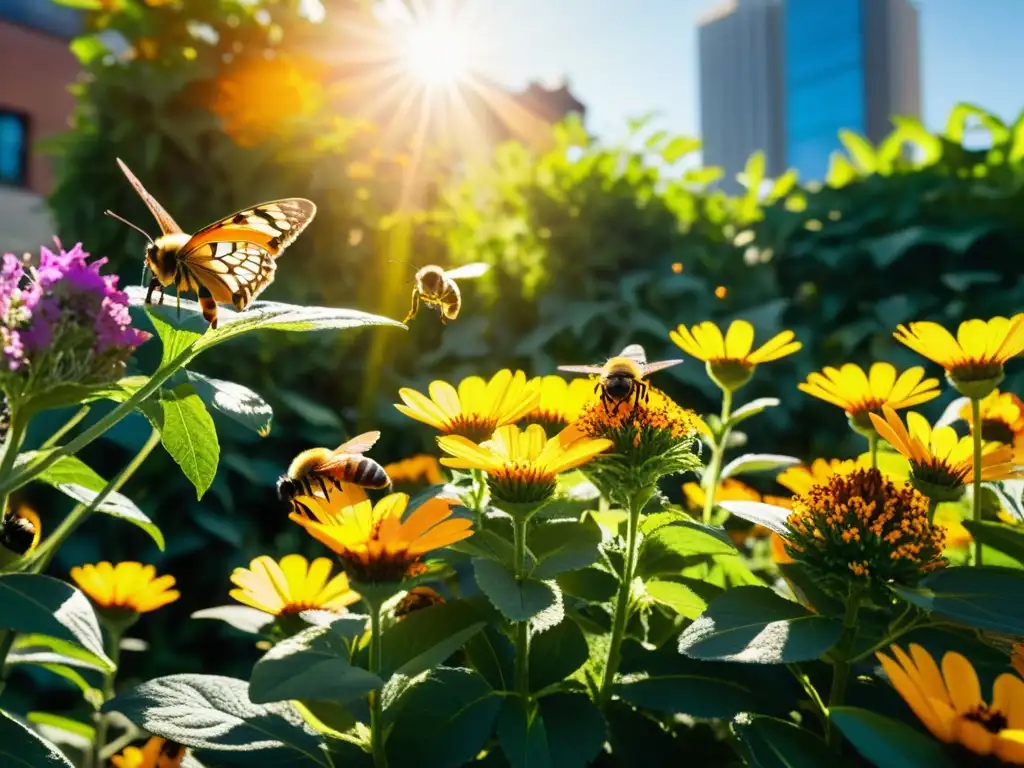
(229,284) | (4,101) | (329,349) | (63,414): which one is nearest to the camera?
(229,284)

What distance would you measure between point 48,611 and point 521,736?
29 cm

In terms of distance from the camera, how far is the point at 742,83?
51.9ft

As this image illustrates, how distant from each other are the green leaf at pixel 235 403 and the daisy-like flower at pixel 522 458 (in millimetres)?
123

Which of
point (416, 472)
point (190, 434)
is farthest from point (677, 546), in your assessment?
point (416, 472)

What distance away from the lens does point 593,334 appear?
2.01 metres

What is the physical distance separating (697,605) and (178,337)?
426 millimetres

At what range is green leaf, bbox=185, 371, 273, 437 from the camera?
0.53 m

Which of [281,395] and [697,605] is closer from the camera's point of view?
[697,605]

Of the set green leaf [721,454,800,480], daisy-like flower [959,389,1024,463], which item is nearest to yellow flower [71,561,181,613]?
green leaf [721,454,800,480]

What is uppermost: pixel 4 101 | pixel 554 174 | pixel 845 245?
pixel 4 101

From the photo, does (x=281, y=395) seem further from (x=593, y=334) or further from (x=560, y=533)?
(x=560, y=533)

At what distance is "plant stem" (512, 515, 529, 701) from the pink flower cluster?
11.6 inches

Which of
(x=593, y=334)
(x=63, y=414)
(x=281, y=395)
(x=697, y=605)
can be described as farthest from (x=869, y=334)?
(x=63, y=414)

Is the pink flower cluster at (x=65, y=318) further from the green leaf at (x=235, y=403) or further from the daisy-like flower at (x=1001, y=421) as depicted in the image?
the daisy-like flower at (x=1001, y=421)
